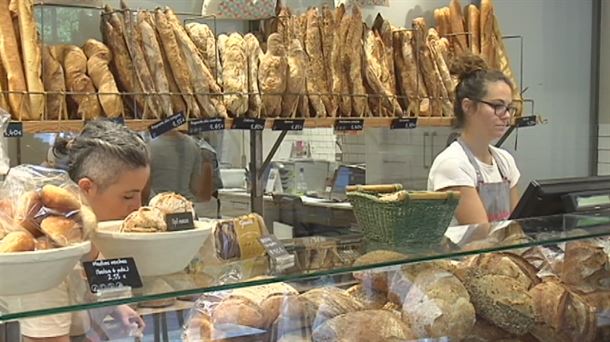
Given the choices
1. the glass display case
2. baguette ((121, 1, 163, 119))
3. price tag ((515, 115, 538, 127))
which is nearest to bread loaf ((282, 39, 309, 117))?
baguette ((121, 1, 163, 119))

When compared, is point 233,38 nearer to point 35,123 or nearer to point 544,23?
point 35,123

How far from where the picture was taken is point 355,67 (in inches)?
133

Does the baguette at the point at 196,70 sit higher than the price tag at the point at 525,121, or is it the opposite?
the baguette at the point at 196,70

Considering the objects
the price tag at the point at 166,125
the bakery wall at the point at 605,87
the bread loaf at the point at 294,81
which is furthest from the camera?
the bakery wall at the point at 605,87

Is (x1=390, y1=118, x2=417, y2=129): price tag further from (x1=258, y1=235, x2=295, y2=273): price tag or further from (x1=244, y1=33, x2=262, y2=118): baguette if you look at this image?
(x1=258, y1=235, x2=295, y2=273): price tag

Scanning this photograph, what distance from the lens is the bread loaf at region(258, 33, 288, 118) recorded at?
122 inches

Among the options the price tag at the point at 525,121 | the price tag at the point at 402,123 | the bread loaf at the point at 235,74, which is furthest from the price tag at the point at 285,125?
the price tag at the point at 525,121

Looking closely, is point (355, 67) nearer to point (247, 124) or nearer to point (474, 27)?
point (247, 124)

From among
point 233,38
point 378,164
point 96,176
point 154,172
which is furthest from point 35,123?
point 378,164

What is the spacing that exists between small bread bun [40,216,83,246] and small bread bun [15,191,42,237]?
0.5 inches

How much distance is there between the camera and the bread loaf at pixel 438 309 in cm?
122

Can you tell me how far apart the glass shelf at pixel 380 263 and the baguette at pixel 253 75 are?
1.56 m

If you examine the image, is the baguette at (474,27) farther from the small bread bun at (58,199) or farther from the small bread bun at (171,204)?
the small bread bun at (58,199)

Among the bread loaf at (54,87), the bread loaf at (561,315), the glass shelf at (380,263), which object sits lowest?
the bread loaf at (561,315)
